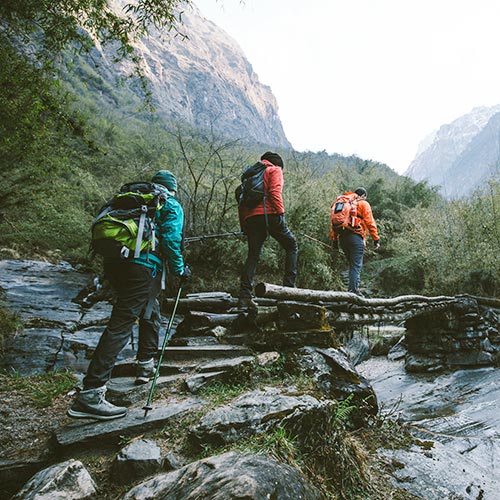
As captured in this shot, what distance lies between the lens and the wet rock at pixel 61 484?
176 centimetres

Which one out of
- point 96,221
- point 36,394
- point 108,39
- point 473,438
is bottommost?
point 473,438

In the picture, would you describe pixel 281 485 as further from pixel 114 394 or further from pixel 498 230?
pixel 498 230

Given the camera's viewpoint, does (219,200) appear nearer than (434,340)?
No

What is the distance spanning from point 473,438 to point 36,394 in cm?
493

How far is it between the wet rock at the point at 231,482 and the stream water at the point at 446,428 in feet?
4.43

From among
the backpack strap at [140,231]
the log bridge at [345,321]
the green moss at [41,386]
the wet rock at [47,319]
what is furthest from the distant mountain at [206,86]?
the backpack strap at [140,231]

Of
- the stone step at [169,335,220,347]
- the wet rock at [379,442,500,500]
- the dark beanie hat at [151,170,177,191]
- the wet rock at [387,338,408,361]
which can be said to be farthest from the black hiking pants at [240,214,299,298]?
the wet rock at [387,338,408,361]

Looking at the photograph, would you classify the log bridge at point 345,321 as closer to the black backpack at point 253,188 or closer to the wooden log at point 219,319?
the wooden log at point 219,319

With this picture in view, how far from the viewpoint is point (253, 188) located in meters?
4.22

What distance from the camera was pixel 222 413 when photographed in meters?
2.36

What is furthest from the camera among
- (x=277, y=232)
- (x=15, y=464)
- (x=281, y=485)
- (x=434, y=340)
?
(x=434, y=340)

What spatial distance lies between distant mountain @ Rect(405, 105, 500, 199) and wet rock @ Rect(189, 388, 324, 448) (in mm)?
71508

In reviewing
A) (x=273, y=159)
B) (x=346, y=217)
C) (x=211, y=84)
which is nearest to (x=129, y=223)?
(x=273, y=159)

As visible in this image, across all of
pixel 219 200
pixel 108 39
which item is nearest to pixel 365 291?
pixel 219 200
